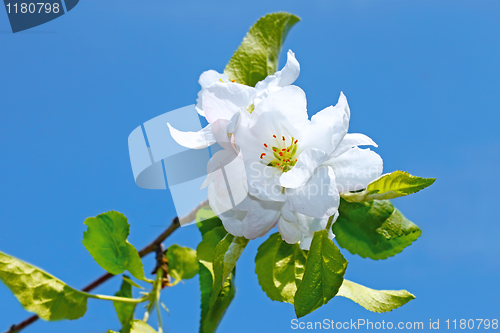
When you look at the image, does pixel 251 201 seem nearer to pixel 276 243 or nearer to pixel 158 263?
pixel 276 243

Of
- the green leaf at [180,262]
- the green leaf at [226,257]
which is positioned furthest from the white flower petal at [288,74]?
the green leaf at [180,262]

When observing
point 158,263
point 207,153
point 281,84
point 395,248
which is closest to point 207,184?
point 207,153

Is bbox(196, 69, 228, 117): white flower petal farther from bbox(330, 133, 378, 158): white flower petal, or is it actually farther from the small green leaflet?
the small green leaflet

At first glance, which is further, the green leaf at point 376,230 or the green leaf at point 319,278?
the green leaf at point 376,230

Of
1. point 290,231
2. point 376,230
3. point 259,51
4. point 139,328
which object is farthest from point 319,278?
point 259,51

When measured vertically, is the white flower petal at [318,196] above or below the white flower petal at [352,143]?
below

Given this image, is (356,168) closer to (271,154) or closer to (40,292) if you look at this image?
(271,154)

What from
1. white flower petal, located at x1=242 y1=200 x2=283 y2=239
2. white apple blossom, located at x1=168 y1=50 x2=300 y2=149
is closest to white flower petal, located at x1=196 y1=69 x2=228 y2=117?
white apple blossom, located at x1=168 y1=50 x2=300 y2=149

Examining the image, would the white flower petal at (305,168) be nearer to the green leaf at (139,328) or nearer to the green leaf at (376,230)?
the green leaf at (376,230)
